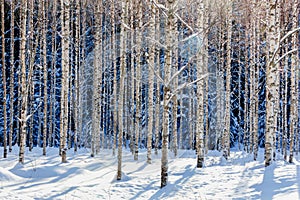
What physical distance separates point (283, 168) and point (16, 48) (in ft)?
75.9

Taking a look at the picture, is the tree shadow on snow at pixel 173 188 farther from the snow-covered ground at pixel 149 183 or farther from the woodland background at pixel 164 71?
the woodland background at pixel 164 71

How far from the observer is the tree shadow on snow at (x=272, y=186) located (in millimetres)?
6895

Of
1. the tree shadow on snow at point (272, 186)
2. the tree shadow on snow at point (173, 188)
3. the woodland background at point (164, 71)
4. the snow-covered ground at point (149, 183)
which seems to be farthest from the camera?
the woodland background at point (164, 71)

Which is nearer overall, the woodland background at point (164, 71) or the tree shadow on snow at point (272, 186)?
the tree shadow on snow at point (272, 186)

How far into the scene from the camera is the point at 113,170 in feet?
36.3

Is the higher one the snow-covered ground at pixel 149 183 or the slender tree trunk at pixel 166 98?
the slender tree trunk at pixel 166 98

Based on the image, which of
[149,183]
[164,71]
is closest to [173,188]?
[149,183]

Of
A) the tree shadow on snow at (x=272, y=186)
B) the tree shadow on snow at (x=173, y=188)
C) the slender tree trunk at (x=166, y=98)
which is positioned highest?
the slender tree trunk at (x=166, y=98)

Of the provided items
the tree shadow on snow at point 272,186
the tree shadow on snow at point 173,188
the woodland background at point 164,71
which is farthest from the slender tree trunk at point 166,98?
the tree shadow on snow at point 272,186

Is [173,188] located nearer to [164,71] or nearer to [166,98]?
[166,98]

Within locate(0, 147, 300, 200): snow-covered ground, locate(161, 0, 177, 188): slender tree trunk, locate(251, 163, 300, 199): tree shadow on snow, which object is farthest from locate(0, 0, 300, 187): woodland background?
locate(251, 163, 300, 199): tree shadow on snow

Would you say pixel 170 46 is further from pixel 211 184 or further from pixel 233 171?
pixel 233 171

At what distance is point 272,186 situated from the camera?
24.4 ft

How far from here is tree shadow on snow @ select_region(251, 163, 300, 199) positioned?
690cm
